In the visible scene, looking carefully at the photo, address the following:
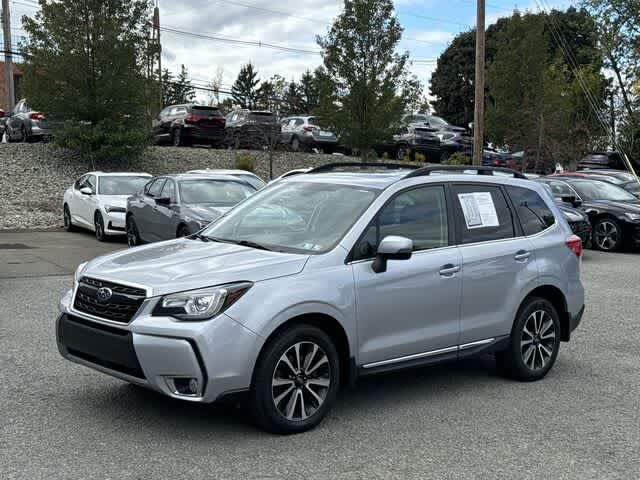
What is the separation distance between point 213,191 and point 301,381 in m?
9.27

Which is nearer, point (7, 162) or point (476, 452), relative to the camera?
point (476, 452)

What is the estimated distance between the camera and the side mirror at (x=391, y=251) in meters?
5.27

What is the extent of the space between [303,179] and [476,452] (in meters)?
2.59

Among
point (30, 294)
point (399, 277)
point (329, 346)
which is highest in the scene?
point (399, 277)

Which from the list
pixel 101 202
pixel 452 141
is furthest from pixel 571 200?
pixel 452 141

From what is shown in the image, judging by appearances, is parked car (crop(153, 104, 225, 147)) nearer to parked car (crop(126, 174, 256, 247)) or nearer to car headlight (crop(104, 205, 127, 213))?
car headlight (crop(104, 205, 127, 213))

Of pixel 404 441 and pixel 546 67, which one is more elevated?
pixel 546 67

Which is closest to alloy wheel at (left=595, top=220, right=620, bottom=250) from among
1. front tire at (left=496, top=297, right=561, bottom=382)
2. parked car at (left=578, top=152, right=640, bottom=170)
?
front tire at (left=496, top=297, right=561, bottom=382)

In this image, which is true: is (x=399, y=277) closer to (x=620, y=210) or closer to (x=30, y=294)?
(x=30, y=294)

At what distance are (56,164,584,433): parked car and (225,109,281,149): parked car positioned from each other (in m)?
22.2

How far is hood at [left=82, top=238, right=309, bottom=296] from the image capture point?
484 centimetres

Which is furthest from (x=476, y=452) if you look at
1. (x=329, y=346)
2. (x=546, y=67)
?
(x=546, y=67)

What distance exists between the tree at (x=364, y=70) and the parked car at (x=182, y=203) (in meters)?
12.7

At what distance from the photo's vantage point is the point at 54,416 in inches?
208
